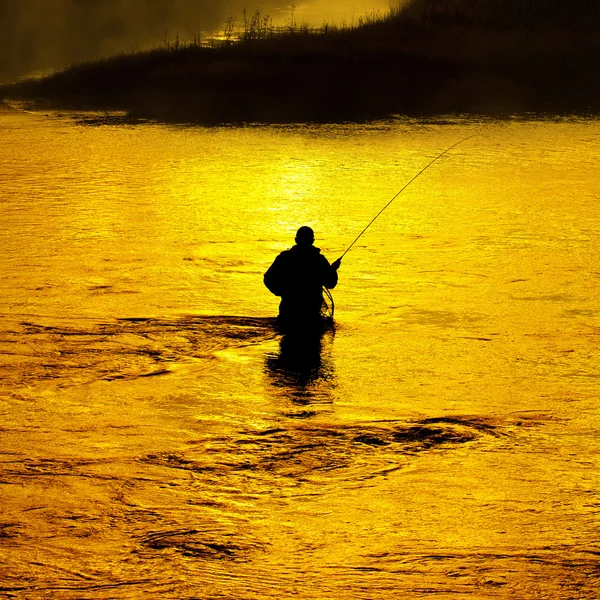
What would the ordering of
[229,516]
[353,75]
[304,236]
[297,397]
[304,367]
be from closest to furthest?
[229,516] → [297,397] → [304,367] → [304,236] → [353,75]

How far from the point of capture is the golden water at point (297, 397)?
4914mm

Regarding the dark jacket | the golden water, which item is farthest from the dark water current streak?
the dark jacket

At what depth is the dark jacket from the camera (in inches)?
311

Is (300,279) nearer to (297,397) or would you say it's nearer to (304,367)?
(304,367)

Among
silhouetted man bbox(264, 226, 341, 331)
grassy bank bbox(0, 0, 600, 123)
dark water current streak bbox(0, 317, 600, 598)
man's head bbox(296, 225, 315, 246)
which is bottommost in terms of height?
dark water current streak bbox(0, 317, 600, 598)

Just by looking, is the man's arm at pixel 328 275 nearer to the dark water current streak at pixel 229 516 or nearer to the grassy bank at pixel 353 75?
the dark water current streak at pixel 229 516

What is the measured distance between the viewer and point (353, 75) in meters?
22.3

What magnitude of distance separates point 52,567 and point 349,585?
123 centimetres

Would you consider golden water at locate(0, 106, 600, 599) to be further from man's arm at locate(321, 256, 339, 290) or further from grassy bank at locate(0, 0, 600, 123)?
grassy bank at locate(0, 0, 600, 123)

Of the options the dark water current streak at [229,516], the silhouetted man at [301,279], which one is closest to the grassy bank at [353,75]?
the silhouetted man at [301,279]

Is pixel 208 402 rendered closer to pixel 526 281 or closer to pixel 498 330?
pixel 498 330

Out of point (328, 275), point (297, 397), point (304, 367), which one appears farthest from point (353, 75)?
point (297, 397)

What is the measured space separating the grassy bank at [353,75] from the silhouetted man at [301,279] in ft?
41.3

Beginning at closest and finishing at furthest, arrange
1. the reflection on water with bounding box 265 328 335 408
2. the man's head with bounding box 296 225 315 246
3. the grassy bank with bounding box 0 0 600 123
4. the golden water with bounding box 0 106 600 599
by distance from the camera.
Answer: the golden water with bounding box 0 106 600 599, the reflection on water with bounding box 265 328 335 408, the man's head with bounding box 296 225 315 246, the grassy bank with bounding box 0 0 600 123
